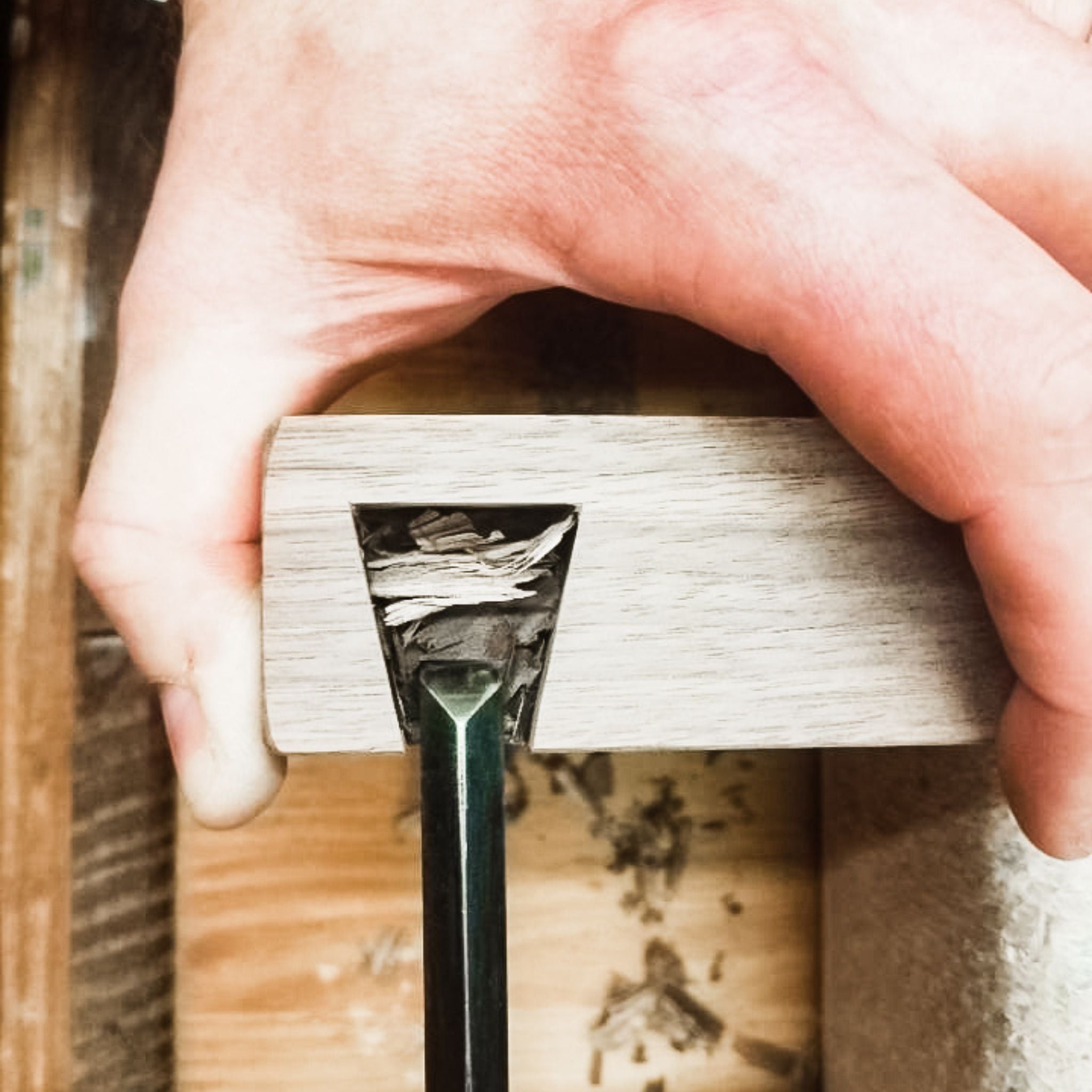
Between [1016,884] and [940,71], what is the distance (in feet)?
1.17

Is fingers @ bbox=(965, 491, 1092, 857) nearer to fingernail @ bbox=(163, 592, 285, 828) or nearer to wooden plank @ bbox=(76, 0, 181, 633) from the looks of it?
fingernail @ bbox=(163, 592, 285, 828)

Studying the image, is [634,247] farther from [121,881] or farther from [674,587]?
[121,881]

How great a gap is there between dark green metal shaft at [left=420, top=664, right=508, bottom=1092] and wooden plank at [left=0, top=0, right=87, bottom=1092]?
0.82 feet

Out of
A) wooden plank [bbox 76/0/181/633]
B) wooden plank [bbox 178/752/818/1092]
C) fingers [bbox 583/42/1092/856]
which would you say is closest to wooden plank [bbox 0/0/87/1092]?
wooden plank [bbox 76/0/181/633]

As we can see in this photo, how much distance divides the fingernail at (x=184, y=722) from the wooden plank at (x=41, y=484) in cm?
12

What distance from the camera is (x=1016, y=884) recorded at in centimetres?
49

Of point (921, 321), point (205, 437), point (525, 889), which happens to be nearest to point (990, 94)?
point (921, 321)

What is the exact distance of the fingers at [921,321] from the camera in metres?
0.39

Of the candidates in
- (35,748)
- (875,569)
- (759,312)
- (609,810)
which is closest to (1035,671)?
(875,569)

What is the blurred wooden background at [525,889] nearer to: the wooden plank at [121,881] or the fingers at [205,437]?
the wooden plank at [121,881]

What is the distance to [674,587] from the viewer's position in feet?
1.41

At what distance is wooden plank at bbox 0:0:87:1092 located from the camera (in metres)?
0.55

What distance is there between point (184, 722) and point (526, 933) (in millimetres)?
283

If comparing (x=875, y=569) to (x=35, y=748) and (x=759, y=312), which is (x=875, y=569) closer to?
(x=759, y=312)
